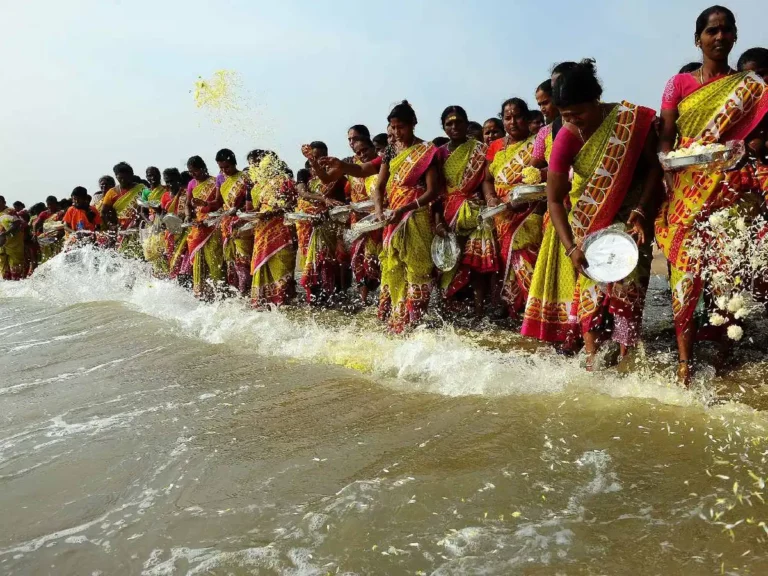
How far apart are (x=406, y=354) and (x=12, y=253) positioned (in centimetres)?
1366

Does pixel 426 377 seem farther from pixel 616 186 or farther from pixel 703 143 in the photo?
pixel 703 143

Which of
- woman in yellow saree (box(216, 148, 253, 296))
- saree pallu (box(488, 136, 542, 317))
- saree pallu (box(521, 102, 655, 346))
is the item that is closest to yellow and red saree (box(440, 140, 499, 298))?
saree pallu (box(488, 136, 542, 317))

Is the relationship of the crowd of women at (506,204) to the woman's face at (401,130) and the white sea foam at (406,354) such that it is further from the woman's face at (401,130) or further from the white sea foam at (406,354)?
the white sea foam at (406,354)

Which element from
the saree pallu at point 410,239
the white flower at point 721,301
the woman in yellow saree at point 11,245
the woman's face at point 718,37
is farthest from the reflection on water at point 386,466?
the woman in yellow saree at point 11,245

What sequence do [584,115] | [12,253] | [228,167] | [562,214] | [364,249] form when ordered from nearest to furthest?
[584,115] → [562,214] → [364,249] → [228,167] → [12,253]

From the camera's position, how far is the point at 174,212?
9852 mm

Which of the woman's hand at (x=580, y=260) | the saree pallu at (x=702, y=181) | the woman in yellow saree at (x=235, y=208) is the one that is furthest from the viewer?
the woman in yellow saree at (x=235, y=208)

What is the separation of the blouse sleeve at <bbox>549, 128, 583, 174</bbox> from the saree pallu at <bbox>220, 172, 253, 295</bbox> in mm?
5416

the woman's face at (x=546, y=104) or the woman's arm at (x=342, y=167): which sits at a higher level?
the woman's face at (x=546, y=104)

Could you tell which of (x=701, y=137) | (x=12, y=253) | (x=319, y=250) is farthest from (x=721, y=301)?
(x=12, y=253)

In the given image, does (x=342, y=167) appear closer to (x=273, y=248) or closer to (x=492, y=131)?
(x=492, y=131)

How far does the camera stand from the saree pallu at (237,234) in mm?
8344

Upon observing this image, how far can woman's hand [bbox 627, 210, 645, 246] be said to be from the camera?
3529 millimetres

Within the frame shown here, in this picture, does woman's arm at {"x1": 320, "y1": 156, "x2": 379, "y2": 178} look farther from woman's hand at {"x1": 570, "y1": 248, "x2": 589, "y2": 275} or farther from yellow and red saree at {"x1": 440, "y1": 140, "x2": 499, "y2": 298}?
woman's hand at {"x1": 570, "y1": 248, "x2": 589, "y2": 275}
